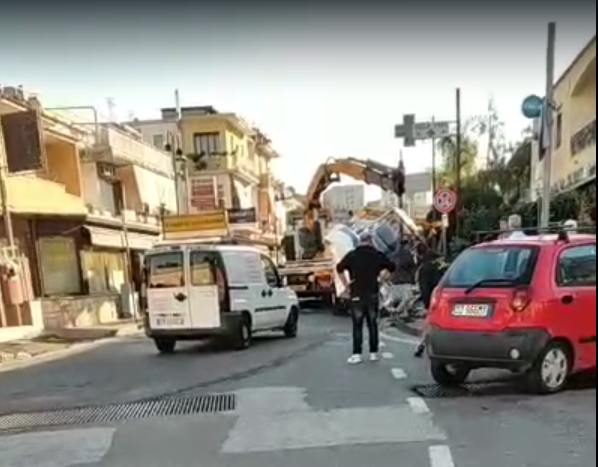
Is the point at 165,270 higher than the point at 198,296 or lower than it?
higher

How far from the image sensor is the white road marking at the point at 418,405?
7434 mm

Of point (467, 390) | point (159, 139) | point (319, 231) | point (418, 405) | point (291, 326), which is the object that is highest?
point (159, 139)

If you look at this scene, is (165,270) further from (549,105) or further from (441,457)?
(549,105)

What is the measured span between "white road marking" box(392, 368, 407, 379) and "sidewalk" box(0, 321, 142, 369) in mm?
7936

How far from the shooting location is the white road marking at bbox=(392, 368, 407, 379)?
955 cm

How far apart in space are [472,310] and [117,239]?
73.3 ft

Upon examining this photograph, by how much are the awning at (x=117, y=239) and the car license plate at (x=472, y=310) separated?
65.0ft

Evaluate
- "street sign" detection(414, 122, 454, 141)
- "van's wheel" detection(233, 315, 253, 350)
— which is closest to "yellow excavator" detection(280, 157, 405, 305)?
"street sign" detection(414, 122, 454, 141)

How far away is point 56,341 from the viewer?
18.9 metres

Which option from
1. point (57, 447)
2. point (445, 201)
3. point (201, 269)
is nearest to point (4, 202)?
point (201, 269)

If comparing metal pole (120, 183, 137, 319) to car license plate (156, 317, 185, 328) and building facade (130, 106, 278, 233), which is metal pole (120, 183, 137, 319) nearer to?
building facade (130, 106, 278, 233)

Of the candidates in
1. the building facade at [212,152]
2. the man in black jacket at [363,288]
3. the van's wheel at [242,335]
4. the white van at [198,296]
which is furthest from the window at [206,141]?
the man in black jacket at [363,288]

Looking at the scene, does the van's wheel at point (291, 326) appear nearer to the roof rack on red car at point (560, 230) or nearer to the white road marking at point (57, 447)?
the roof rack on red car at point (560, 230)

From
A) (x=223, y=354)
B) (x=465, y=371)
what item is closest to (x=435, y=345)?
(x=465, y=371)
